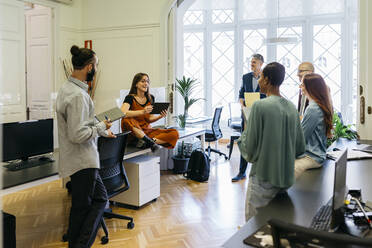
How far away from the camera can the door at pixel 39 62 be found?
23.5 ft

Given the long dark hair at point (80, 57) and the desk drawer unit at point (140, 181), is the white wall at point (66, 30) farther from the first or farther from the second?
the long dark hair at point (80, 57)

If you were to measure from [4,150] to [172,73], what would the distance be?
3994 mm

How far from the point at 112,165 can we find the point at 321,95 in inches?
81.5

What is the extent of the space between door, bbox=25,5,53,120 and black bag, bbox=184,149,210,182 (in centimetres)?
302

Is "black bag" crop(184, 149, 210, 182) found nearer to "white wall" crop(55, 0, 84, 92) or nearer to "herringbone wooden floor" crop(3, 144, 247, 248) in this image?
"herringbone wooden floor" crop(3, 144, 247, 248)

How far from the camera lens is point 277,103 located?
2.31 meters

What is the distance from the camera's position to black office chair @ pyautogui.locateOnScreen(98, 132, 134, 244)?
3561 millimetres

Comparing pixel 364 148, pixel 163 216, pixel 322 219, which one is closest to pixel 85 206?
pixel 163 216

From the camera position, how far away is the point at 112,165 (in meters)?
3.72

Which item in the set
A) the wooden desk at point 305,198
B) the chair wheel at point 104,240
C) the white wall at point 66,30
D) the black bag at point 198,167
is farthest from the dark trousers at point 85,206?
the white wall at point 66,30

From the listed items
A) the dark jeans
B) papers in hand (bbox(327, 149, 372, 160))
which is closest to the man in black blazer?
the dark jeans

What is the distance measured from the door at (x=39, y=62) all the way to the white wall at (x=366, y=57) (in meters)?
5.43

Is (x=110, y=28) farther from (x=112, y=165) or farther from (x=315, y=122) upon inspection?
(x=315, y=122)

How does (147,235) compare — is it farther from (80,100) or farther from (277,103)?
(277,103)
